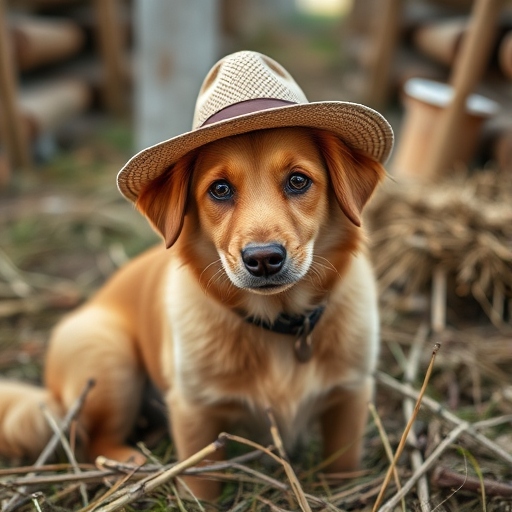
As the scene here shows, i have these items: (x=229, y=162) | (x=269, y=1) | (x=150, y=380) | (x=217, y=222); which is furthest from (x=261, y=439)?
(x=269, y=1)

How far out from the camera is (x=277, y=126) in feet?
6.38

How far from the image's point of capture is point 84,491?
7.14 feet

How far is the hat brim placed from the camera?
1814 mm

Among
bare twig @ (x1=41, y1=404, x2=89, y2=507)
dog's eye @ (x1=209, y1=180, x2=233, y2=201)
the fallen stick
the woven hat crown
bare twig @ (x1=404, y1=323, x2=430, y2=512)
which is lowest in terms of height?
bare twig @ (x1=41, y1=404, x2=89, y2=507)

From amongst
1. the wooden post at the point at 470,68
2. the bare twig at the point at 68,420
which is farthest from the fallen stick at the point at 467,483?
the wooden post at the point at 470,68

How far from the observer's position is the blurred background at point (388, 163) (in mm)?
3391

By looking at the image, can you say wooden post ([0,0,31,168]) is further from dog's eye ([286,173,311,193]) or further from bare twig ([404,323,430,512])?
dog's eye ([286,173,311,193])

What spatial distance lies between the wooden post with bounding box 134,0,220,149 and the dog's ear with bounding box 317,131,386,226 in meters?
3.50

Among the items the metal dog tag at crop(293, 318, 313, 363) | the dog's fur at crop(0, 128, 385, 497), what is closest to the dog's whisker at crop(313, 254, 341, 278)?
the dog's fur at crop(0, 128, 385, 497)

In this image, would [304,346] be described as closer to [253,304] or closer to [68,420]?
[253,304]

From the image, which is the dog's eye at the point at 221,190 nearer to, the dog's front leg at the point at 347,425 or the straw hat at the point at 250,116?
the straw hat at the point at 250,116

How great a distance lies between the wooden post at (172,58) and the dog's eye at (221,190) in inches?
139

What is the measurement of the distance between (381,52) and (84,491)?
19.5 feet

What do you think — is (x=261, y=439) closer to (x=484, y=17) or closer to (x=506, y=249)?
(x=506, y=249)
